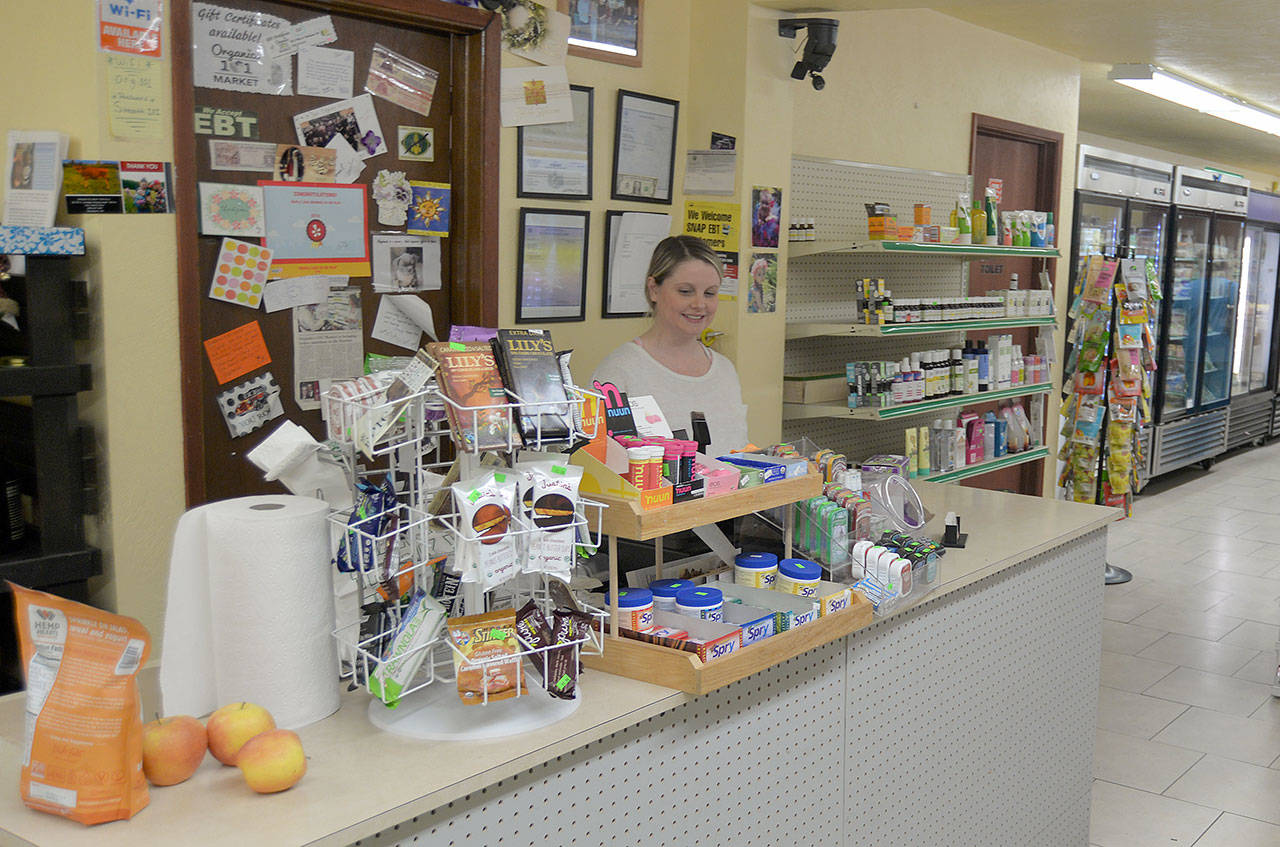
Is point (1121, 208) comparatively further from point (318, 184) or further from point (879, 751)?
point (879, 751)

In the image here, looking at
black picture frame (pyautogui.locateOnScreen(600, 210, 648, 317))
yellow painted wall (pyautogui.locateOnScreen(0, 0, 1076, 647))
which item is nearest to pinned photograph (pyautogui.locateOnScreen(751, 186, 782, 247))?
yellow painted wall (pyautogui.locateOnScreen(0, 0, 1076, 647))

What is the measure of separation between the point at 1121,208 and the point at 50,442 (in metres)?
7.20

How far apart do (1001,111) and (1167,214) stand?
10.0 ft

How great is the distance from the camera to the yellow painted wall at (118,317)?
277cm

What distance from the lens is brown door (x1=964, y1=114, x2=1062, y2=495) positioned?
6289 mm

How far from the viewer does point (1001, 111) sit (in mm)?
6258

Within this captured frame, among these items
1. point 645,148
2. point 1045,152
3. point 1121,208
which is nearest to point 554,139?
point 645,148

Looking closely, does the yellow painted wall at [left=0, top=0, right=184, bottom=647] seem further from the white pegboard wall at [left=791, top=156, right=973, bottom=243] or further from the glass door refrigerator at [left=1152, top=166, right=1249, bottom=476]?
the glass door refrigerator at [left=1152, top=166, right=1249, bottom=476]

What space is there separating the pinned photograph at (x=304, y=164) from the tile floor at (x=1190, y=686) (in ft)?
10.4

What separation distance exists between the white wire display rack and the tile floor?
2.64 m

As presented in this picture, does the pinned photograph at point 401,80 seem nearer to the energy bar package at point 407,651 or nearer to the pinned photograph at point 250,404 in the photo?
the pinned photograph at point 250,404

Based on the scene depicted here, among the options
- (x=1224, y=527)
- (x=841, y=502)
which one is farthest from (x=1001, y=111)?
(x=841, y=502)

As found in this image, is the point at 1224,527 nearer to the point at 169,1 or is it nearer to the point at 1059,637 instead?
the point at 1059,637

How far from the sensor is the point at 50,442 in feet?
8.75
